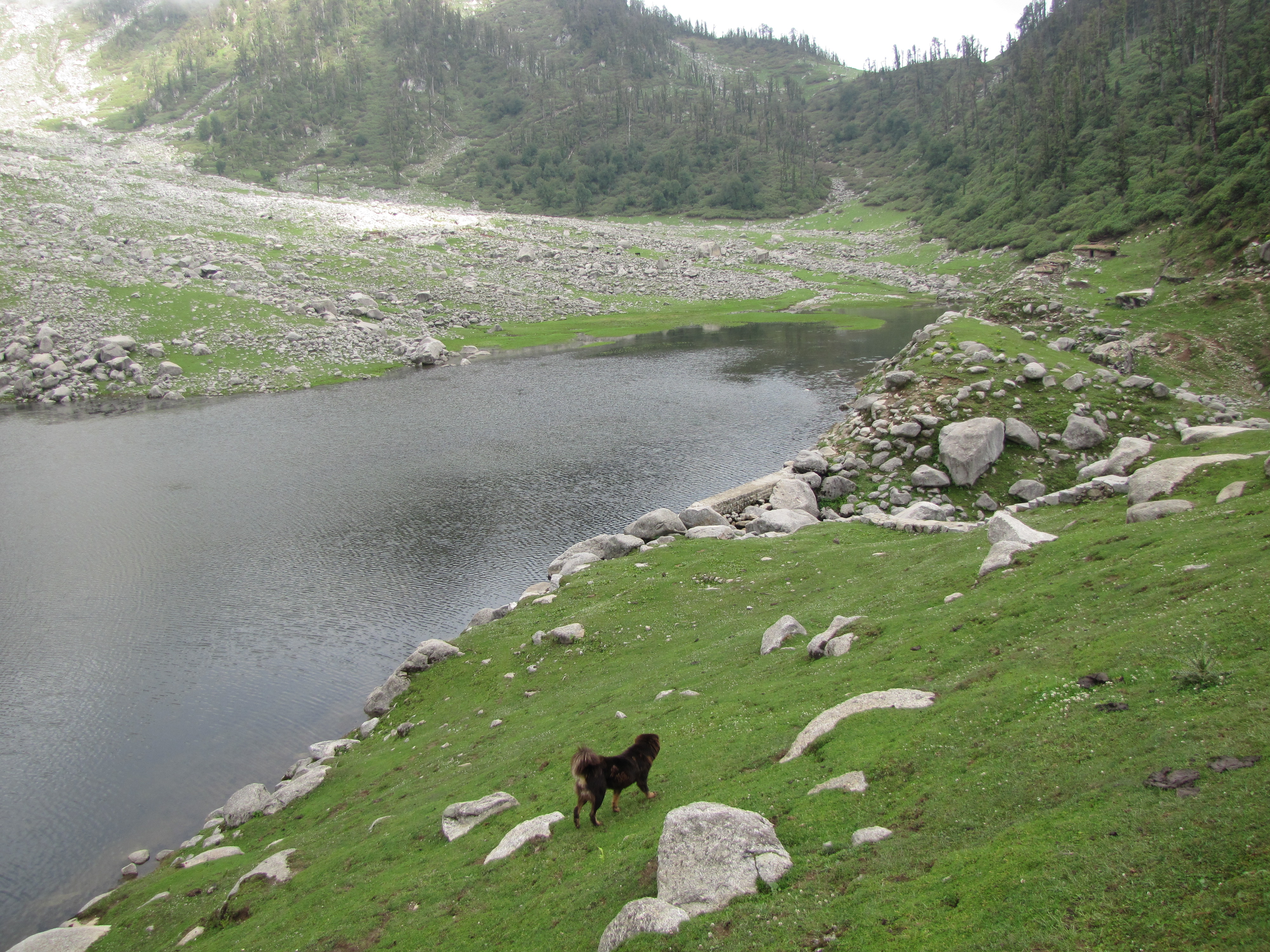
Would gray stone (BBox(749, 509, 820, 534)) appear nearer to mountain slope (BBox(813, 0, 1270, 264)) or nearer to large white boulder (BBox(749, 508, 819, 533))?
large white boulder (BBox(749, 508, 819, 533))

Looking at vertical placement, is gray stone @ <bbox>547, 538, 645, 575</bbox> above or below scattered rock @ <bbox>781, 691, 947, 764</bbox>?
below

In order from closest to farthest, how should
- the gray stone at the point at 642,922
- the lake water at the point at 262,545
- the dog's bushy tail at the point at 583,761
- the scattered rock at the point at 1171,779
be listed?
the scattered rock at the point at 1171,779 < the gray stone at the point at 642,922 < the dog's bushy tail at the point at 583,761 < the lake water at the point at 262,545

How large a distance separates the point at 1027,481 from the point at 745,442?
1047 inches

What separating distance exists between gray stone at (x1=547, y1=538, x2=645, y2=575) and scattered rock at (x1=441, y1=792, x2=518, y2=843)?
22150 mm

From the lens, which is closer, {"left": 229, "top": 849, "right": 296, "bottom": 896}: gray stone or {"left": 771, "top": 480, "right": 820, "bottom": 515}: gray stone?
{"left": 229, "top": 849, "right": 296, "bottom": 896}: gray stone

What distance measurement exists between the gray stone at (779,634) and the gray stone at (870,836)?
12.0 metres

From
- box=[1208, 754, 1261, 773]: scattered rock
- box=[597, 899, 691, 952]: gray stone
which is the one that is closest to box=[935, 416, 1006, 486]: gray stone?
box=[1208, 754, 1261, 773]: scattered rock

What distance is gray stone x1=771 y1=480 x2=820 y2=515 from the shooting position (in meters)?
45.8

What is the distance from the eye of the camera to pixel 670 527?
43031 millimetres

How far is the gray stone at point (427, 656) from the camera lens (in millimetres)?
32469

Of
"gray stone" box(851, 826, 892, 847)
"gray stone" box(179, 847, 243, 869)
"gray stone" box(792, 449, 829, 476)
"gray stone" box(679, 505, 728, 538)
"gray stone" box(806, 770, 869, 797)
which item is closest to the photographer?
"gray stone" box(851, 826, 892, 847)

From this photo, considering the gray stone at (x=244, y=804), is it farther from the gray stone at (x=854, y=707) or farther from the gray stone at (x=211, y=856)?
the gray stone at (x=854, y=707)

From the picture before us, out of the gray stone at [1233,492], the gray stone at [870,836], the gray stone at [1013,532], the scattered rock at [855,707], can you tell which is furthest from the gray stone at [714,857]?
the gray stone at [1233,492]

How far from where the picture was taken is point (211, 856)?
22.8 meters
